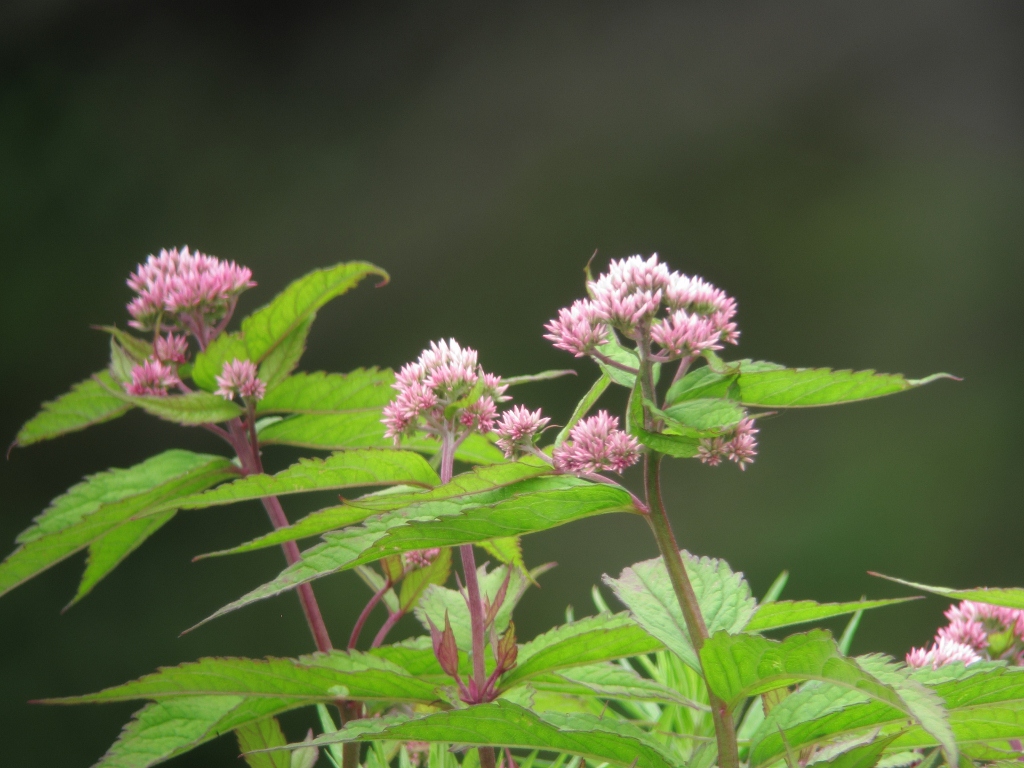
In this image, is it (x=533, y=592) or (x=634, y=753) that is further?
(x=533, y=592)

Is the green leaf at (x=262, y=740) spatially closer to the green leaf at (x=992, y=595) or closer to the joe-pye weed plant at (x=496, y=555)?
the joe-pye weed plant at (x=496, y=555)

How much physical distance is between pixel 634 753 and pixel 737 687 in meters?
0.04

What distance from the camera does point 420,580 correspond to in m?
0.48

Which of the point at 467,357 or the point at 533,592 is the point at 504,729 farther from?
the point at 533,592

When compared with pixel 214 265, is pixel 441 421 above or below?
below

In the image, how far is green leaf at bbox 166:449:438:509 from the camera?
37 cm

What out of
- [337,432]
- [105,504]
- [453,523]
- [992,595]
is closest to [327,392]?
[337,432]

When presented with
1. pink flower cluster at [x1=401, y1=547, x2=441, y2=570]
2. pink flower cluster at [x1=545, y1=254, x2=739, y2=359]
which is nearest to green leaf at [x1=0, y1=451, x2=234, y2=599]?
pink flower cluster at [x1=401, y1=547, x2=441, y2=570]

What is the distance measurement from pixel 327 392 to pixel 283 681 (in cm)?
18

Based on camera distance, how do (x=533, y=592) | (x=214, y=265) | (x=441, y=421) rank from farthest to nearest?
(x=533, y=592)
(x=214, y=265)
(x=441, y=421)

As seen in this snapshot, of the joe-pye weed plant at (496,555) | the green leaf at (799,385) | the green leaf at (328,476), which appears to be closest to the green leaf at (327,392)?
the joe-pye weed plant at (496,555)

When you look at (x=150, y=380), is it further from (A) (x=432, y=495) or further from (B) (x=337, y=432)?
(A) (x=432, y=495)

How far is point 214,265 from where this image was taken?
1.70ft

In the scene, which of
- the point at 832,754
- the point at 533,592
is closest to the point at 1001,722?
the point at 832,754
